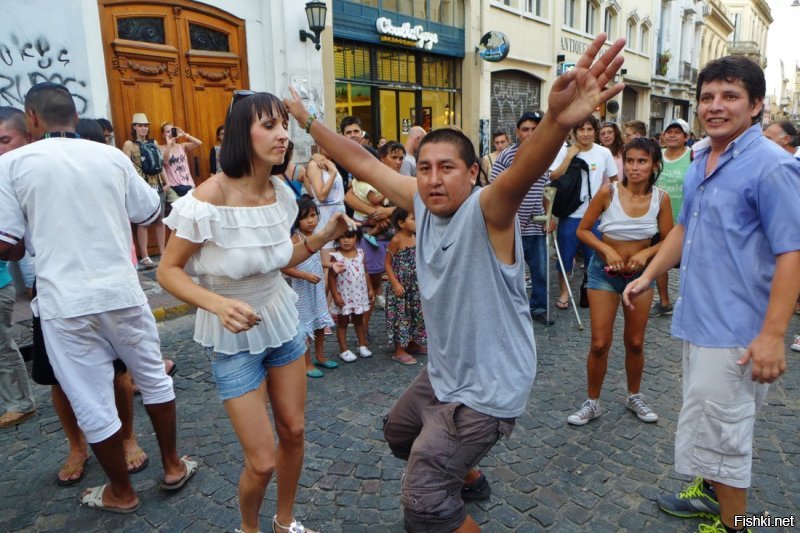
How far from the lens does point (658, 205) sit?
3795 mm

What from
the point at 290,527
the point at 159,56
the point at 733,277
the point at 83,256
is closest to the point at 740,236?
the point at 733,277

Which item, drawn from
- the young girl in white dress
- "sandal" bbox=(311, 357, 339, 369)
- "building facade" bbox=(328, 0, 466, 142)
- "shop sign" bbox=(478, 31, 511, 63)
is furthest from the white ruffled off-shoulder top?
"shop sign" bbox=(478, 31, 511, 63)

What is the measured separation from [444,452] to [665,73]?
32.7 metres

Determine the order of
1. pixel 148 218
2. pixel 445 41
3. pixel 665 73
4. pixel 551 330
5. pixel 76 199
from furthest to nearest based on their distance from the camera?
pixel 665 73
pixel 445 41
pixel 551 330
pixel 148 218
pixel 76 199

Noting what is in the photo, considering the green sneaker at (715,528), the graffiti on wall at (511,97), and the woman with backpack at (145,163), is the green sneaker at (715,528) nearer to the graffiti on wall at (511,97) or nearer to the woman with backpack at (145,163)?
the woman with backpack at (145,163)

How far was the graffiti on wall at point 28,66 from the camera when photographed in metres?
6.68

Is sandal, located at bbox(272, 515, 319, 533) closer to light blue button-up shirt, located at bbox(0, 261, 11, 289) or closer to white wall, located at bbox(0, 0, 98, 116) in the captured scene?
light blue button-up shirt, located at bbox(0, 261, 11, 289)

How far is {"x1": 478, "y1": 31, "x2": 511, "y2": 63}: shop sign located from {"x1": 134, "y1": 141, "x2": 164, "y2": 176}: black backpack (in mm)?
10198

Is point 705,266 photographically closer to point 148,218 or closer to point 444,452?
point 444,452

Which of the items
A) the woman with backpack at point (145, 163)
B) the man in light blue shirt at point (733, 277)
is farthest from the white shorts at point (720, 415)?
the woman with backpack at point (145, 163)

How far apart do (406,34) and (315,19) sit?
3.79 m

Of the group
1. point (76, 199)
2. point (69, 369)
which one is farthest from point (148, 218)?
point (69, 369)

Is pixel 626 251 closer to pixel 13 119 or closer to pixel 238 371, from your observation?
pixel 238 371

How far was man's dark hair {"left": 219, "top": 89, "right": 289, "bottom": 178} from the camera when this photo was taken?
237 cm
